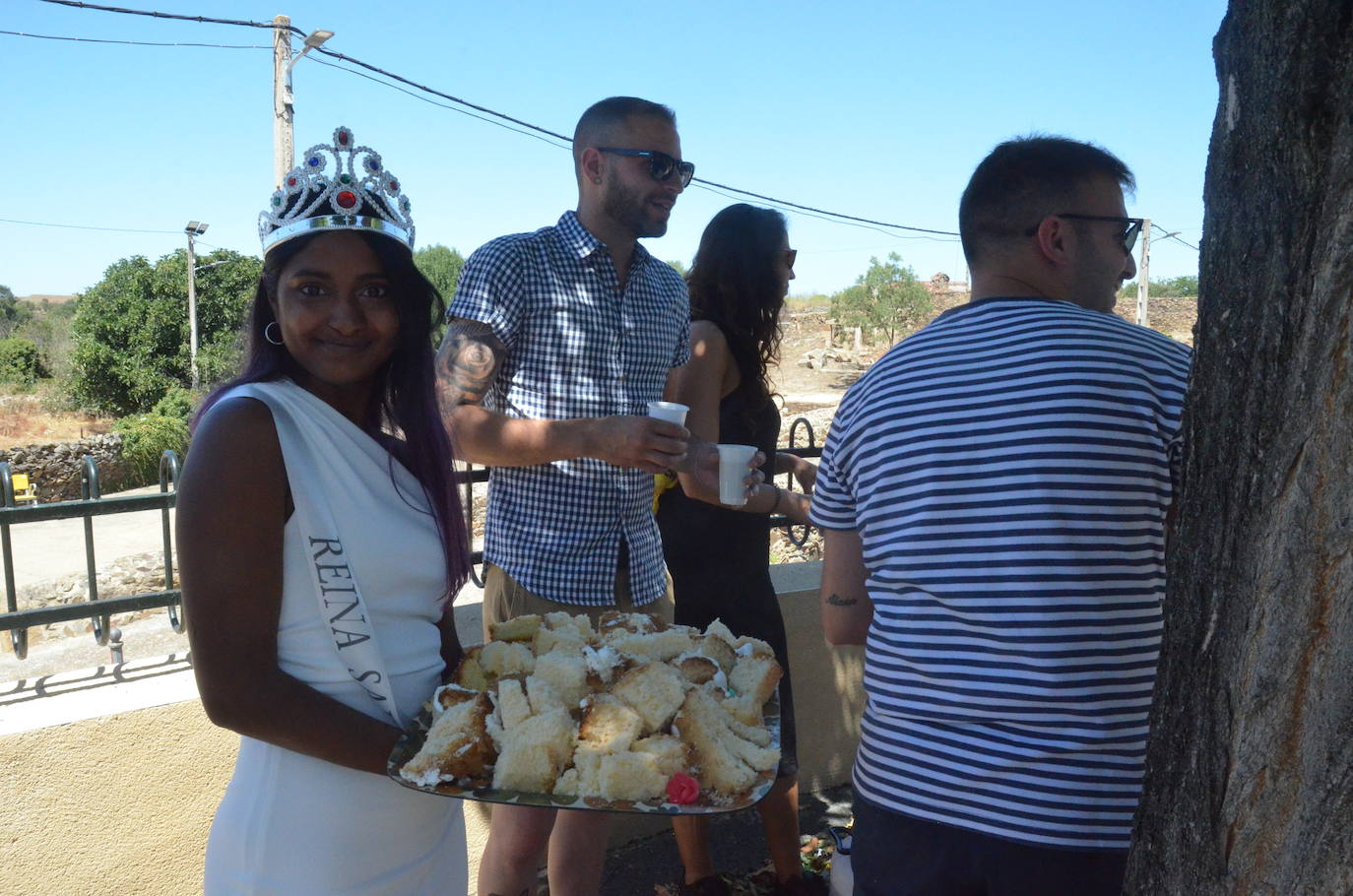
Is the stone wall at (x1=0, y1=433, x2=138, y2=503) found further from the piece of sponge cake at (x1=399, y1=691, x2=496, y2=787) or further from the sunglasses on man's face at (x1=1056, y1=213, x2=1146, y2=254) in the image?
the sunglasses on man's face at (x1=1056, y1=213, x2=1146, y2=254)

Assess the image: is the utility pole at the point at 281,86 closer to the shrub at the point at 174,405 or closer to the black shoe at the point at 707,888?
the black shoe at the point at 707,888

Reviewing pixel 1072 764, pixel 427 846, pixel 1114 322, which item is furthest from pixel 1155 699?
pixel 427 846

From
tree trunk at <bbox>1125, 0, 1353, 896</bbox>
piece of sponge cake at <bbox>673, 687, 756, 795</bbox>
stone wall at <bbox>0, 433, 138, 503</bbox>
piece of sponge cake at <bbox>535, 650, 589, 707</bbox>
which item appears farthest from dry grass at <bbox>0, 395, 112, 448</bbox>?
tree trunk at <bbox>1125, 0, 1353, 896</bbox>

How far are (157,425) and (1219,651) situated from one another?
3296cm

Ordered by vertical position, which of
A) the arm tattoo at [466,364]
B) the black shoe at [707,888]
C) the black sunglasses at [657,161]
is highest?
the black sunglasses at [657,161]

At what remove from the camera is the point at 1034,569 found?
1.54m

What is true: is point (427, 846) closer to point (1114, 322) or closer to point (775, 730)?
point (775, 730)

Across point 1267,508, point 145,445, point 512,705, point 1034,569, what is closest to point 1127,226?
point 1034,569

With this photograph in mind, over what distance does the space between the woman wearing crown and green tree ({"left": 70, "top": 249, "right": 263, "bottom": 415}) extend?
123 ft

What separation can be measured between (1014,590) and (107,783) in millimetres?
2734

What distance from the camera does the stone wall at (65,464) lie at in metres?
24.7

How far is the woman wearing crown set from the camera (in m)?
1.48

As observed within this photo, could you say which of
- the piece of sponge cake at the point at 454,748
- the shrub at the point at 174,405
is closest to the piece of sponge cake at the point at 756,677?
the piece of sponge cake at the point at 454,748

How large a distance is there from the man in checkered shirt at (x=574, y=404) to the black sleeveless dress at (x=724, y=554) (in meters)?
0.35
